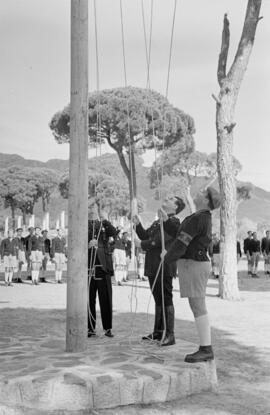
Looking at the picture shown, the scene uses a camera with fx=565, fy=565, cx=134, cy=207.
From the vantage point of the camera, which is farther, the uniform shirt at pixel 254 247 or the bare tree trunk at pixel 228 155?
the uniform shirt at pixel 254 247

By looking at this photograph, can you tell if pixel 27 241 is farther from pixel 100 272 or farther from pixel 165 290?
pixel 165 290

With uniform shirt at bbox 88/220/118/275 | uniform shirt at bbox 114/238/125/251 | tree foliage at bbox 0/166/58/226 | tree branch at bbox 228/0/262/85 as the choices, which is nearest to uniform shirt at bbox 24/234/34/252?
uniform shirt at bbox 114/238/125/251

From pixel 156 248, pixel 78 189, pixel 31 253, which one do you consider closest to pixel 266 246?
pixel 31 253

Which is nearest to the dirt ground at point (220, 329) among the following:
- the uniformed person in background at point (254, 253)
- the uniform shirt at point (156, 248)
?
the uniform shirt at point (156, 248)

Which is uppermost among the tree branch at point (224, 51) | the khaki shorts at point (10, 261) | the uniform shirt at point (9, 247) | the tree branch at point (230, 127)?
the tree branch at point (224, 51)

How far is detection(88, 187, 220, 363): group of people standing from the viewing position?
16.8 feet

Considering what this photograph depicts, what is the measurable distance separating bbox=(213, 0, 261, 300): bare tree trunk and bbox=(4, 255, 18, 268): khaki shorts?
6.46m

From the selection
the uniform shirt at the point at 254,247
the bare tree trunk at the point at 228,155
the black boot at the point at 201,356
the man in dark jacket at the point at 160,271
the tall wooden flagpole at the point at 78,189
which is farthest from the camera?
the uniform shirt at the point at 254,247

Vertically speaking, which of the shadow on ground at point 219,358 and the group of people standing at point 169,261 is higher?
the group of people standing at point 169,261

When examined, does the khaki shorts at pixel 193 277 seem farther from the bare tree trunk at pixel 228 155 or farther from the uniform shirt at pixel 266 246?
the uniform shirt at pixel 266 246

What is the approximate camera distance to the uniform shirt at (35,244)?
17.0m

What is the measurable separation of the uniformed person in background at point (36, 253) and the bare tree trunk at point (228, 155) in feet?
20.2

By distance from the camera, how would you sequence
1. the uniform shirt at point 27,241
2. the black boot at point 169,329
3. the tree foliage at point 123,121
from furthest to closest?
the tree foliage at point 123,121
the uniform shirt at point 27,241
the black boot at point 169,329

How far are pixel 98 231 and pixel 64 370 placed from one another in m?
2.50
